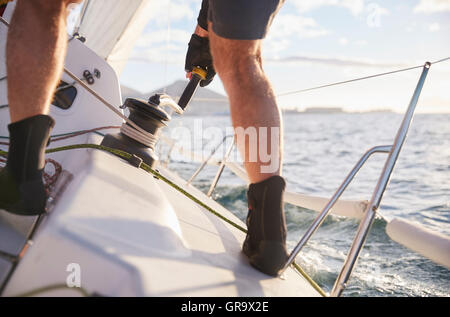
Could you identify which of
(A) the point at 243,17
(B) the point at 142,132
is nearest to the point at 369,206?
(A) the point at 243,17

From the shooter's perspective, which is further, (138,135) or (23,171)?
(138,135)

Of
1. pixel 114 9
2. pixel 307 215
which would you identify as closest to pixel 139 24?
pixel 114 9

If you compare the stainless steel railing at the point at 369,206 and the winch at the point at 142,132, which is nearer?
the stainless steel railing at the point at 369,206

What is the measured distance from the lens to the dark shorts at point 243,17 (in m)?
0.85

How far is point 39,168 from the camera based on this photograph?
0.81 metres

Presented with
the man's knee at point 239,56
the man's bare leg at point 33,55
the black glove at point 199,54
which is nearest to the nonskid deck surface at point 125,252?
the man's bare leg at point 33,55

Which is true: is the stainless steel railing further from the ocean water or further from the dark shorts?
the ocean water

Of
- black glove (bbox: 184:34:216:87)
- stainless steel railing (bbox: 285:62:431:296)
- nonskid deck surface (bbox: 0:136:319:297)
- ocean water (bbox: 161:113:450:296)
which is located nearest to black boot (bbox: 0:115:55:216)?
nonskid deck surface (bbox: 0:136:319:297)

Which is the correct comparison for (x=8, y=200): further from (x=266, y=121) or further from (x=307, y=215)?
(x=307, y=215)

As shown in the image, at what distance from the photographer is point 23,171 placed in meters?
0.78

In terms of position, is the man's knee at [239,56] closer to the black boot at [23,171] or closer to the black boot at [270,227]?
the black boot at [270,227]

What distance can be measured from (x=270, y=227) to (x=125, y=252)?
0.35 m

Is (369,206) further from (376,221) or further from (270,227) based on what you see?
(376,221)

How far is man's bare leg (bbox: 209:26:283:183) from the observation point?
0.85 m
